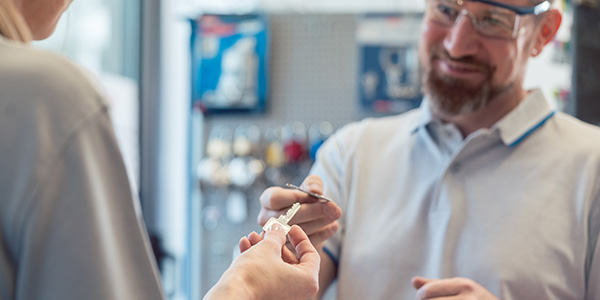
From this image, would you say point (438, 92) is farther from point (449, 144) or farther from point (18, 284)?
point (18, 284)

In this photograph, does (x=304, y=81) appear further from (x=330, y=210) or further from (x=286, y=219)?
(x=286, y=219)

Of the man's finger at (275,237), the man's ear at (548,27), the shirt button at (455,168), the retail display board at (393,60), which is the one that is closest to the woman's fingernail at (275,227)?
the man's finger at (275,237)

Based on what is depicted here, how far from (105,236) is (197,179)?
119 inches

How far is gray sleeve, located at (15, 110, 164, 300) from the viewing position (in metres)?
0.65

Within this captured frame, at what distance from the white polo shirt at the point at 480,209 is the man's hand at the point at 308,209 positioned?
0.81 feet

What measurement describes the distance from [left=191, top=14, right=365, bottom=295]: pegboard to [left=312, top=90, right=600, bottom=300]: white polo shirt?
1.88 metres

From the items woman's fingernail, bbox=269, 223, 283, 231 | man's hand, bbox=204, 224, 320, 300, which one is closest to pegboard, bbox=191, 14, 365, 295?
woman's fingernail, bbox=269, 223, 283, 231

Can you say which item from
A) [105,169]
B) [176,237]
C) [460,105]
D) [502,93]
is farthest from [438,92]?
[176,237]

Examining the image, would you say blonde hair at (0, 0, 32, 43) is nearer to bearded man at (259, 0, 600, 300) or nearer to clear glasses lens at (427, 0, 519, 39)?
bearded man at (259, 0, 600, 300)

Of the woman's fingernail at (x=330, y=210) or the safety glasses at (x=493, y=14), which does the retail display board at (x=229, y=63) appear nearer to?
the safety glasses at (x=493, y=14)

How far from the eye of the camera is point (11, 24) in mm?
741

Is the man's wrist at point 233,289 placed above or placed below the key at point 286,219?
below

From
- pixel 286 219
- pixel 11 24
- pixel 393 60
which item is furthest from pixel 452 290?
pixel 393 60

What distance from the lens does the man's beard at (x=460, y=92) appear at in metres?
1.58
